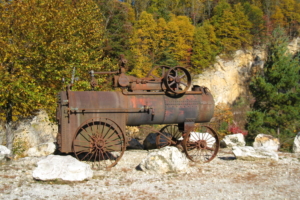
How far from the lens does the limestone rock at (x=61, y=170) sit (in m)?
7.49

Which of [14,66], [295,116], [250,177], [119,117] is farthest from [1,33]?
[295,116]

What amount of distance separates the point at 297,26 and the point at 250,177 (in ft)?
158

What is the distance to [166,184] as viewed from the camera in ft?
24.8

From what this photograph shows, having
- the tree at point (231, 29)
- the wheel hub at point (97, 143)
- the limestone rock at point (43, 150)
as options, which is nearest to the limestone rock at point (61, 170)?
the wheel hub at point (97, 143)

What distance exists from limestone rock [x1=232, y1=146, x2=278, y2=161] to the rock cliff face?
26.7 metres

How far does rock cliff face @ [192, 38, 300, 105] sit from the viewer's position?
38.6m

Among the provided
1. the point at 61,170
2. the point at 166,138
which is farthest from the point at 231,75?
the point at 61,170

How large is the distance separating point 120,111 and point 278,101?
17977mm

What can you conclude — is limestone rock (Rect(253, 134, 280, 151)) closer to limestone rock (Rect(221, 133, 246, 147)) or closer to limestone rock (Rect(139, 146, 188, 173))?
limestone rock (Rect(221, 133, 246, 147))

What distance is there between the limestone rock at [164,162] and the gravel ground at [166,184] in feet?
0.62

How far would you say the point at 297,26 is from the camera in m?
50.0

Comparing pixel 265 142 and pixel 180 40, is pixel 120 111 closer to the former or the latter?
pixel 265 142

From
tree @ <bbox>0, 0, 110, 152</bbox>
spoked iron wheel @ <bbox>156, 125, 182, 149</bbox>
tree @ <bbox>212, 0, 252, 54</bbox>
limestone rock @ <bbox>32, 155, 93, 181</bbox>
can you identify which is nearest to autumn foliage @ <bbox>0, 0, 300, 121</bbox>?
tree @ <bbox>0, 0, 110, 152</bbox>

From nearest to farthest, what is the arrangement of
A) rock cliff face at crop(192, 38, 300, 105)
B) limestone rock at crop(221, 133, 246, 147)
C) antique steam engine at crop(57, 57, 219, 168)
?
1. antique steam engine at crop(57, 57, 219, 168)
2. limestone rock at crop(221, 133, 246, 147)
3. rock cliff face at crop(192, 38, 300, 105)
